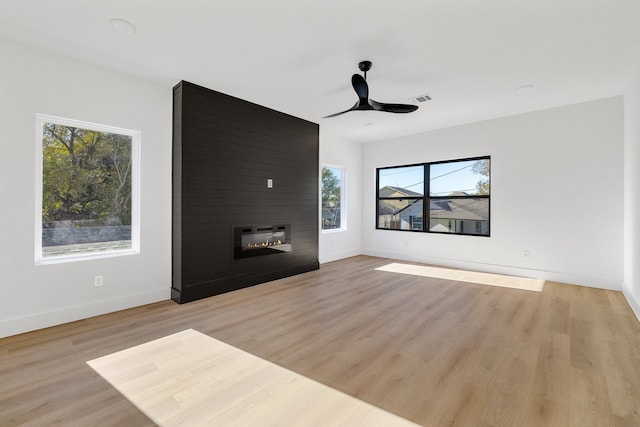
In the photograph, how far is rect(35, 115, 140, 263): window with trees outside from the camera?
3006 millimetres

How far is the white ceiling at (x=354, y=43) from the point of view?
233 cm

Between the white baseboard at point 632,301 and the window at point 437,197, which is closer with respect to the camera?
the white baseboard at point 632,301

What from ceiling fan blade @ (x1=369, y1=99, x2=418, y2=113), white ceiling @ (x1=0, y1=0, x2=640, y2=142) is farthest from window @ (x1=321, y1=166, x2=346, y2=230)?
ceiling fan blade @ (x1=369, y1=99, x2=418, y2=113)

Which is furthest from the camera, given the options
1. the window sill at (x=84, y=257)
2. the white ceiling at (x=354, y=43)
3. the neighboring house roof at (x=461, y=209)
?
the neighboring house roof at (x=461, y=209)

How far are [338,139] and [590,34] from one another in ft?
14.4

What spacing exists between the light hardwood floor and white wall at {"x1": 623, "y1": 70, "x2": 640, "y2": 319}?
29cm

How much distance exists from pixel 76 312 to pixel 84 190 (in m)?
1.32

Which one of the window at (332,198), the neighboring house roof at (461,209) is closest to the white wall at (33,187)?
the window at (332,198)

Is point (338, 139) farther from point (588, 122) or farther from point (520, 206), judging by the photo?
point (588, 122)

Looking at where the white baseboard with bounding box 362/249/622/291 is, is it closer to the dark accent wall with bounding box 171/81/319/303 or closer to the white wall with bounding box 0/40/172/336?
the dark accent wall with bounding box 171/81/319/303

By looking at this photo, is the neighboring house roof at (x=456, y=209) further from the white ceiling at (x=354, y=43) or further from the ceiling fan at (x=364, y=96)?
the ceiling fan at (x=364, y=96)

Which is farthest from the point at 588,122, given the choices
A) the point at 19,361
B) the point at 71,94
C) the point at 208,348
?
the point at 19,361

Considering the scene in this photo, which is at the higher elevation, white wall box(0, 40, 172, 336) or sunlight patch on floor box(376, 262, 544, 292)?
white wall box(0, 40, 172, 336)

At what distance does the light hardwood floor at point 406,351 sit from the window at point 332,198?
2561mm
